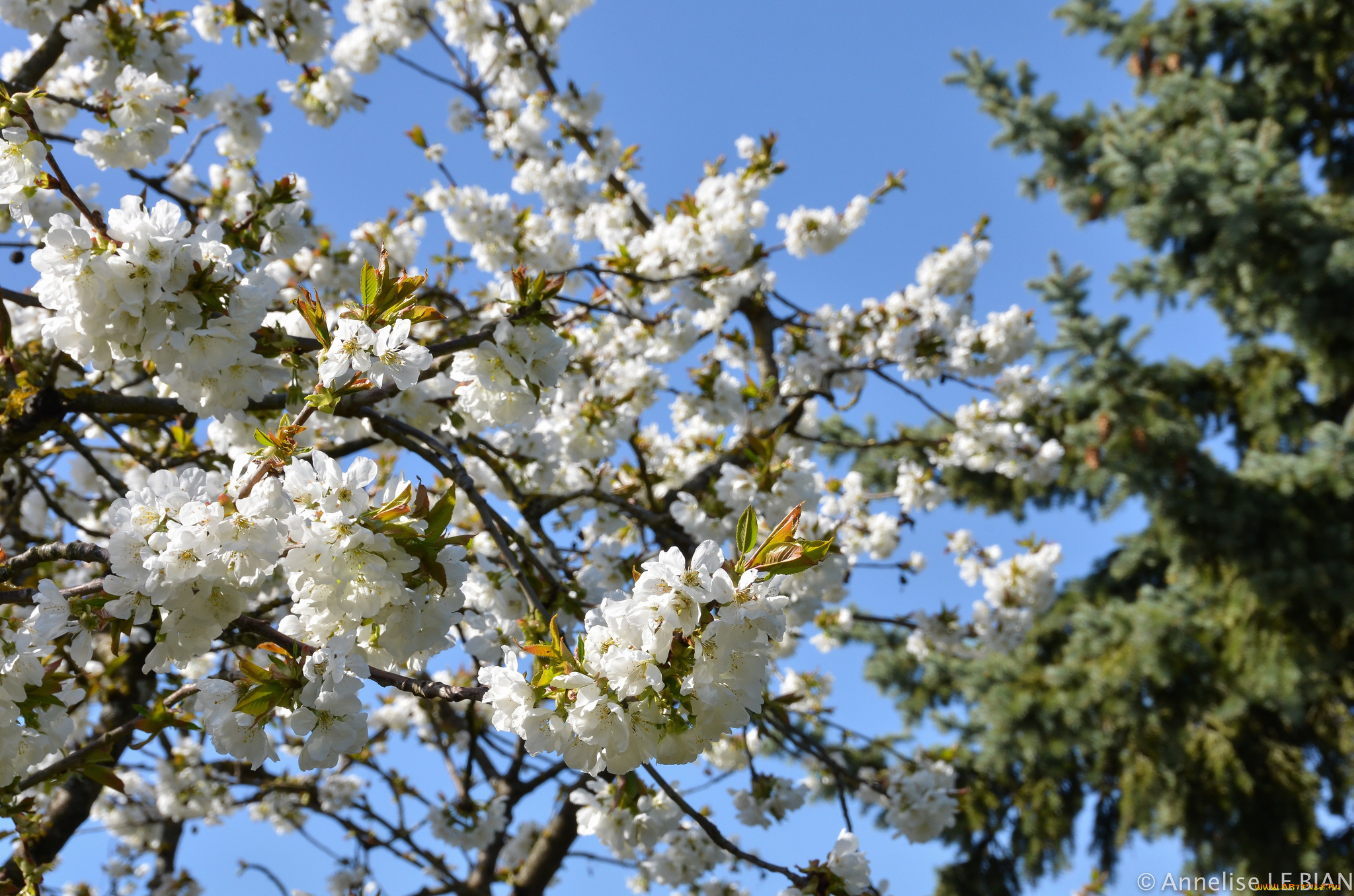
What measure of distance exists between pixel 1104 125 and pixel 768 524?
6.03 m

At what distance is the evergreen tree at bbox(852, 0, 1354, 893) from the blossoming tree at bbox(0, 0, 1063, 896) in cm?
142

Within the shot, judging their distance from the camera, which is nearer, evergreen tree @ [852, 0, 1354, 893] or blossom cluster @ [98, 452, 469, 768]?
blossom cluster @ [98, 452, 469, 768]

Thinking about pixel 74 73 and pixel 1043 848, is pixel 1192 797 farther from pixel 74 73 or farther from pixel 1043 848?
pixel 74 73

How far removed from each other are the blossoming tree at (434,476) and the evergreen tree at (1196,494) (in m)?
1.42

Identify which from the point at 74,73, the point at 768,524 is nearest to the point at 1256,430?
the point at 768,524

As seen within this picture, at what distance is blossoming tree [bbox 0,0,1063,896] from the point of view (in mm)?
1132

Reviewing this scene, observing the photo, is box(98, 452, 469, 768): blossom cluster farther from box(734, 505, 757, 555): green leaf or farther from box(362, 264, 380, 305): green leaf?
box(734, 505, 757, 555): green leaf

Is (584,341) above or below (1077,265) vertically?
below

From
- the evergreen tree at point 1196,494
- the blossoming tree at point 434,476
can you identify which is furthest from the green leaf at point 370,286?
the evergreen tree at point 1196,494

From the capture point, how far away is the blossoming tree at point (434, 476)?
1.13 meters

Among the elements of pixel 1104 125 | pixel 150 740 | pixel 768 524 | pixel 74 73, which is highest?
pixel 1104 125

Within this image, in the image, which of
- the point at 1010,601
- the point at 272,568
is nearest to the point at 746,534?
the point at 272,568

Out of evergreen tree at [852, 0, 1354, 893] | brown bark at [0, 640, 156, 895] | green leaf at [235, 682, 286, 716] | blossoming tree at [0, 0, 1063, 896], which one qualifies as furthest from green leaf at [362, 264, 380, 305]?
evergreen tree at [852, 0, 1354, 893]

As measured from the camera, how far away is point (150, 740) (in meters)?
1.40
